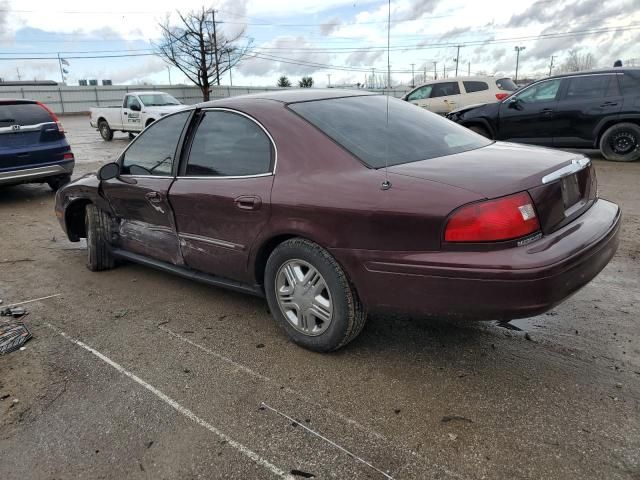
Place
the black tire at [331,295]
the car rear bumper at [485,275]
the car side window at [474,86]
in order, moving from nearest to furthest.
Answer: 1. the car rear bumper at [485,275]
2. the black tire at [331,295]
3. the car side window at [474,86]

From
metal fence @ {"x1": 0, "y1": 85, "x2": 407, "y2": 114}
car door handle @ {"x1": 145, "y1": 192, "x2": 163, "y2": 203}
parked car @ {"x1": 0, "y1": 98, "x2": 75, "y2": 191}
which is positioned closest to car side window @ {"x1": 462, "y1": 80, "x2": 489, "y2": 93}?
parked car @ {"x1": 0, "y1": 98, "x2": 75, "y2": 191}

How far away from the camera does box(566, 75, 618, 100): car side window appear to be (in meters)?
9.20

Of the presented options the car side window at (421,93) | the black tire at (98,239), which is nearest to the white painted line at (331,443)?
the black tire at (98,239)

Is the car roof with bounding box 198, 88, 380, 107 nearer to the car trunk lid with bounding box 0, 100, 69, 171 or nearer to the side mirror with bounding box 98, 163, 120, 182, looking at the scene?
the side mirror with bounding box 98, 163, 120, 182

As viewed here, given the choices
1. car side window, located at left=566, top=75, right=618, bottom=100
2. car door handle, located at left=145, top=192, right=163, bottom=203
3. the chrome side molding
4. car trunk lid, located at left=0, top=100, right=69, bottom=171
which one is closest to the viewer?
the chrome side molding

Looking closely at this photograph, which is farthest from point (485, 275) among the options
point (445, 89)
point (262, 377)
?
point (445, 89)

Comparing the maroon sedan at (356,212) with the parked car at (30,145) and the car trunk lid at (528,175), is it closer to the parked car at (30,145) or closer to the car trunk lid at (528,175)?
the car trunk lid at (528,175)

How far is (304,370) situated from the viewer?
9.87 feet

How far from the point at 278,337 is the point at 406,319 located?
0.91 metres

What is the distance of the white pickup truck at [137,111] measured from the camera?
17.1m

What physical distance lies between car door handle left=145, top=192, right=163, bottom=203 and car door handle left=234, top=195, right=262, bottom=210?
0.90m

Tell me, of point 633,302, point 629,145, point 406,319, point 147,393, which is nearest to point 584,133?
point 629,145

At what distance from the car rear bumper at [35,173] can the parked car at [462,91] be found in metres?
9.68

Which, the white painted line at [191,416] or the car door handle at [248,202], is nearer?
the white painted line at [191,416]
